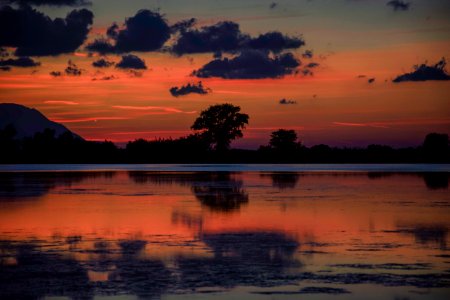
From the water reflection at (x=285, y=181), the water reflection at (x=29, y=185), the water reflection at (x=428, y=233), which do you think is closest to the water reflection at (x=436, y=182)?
the water reflection at (x=285, y=181)

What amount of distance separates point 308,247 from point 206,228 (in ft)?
15.4

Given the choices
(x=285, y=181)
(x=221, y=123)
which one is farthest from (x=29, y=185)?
(x=221, y=123)

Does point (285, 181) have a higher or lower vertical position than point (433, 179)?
lower

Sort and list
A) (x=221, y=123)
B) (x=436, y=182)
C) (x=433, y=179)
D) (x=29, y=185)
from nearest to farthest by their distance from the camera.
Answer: (x=29, y=185) < (x=436, y=182) < (x=433, y=179) < (x=221, y=123)

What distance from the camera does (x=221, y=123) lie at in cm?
14225

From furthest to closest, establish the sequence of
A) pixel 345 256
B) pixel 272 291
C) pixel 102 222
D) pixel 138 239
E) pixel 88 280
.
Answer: pixel 102 222 < pixel 138 239 < pixel 345 256 < pixel 88 280 < pixel 272 291

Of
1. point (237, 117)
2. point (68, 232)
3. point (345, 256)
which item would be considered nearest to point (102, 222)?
point (68, 232)

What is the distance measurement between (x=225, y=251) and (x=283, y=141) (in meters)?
143

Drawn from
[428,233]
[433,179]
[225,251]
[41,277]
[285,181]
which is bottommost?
[41,277]

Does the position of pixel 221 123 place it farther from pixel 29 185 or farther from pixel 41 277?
pixel 41 277

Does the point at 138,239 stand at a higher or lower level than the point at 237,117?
lower

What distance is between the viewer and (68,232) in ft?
67.0

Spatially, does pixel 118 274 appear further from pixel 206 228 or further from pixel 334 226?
pixel 334 226

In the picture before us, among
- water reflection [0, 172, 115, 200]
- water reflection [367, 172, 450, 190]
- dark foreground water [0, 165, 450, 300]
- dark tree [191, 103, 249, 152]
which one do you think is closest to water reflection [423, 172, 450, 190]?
water reflection [367, 172, 450, 190]
